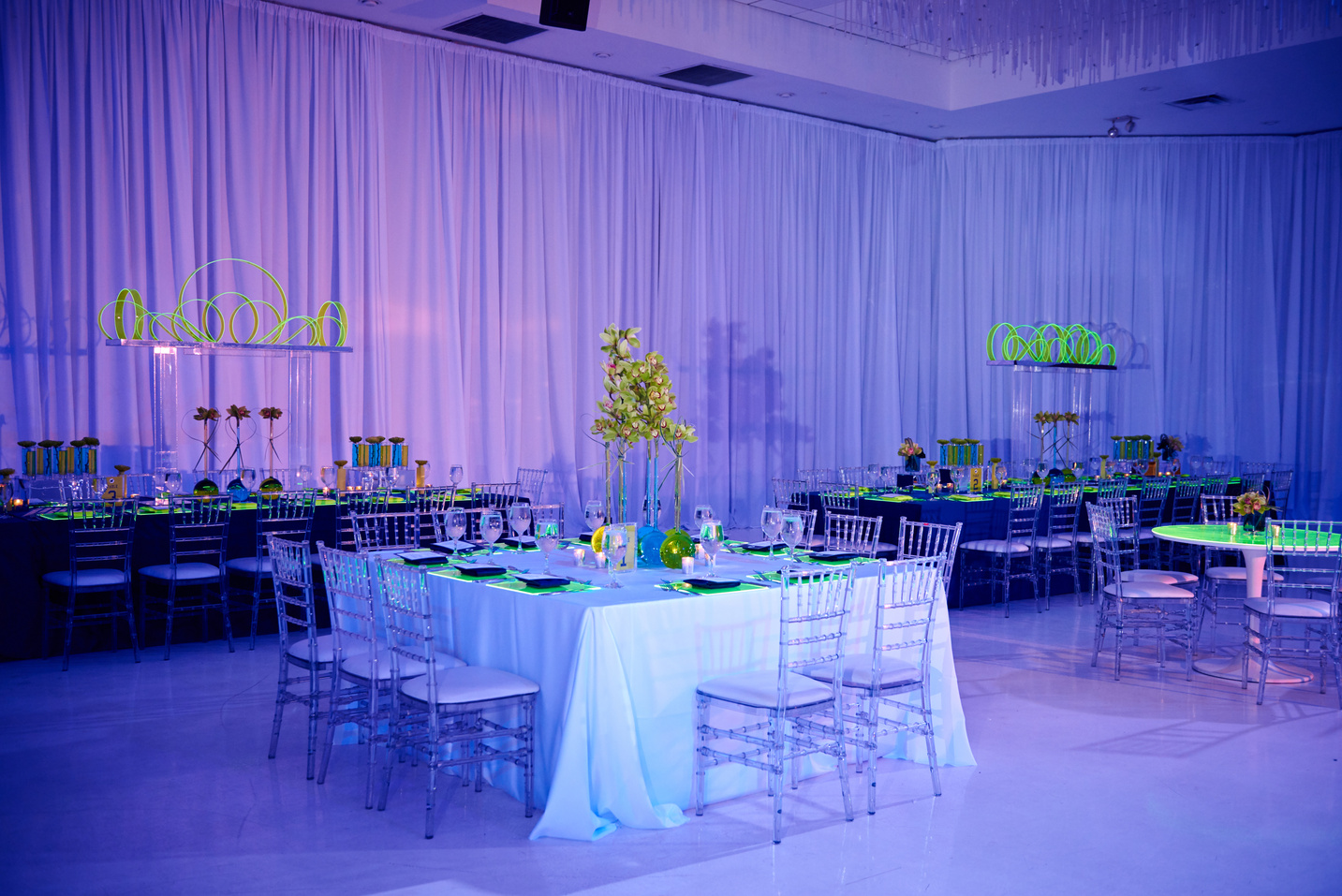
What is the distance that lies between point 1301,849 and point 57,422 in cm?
799

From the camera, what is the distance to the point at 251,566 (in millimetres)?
6797

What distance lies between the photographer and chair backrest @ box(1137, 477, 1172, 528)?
32.1 feet

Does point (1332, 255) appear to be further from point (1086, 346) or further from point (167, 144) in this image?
point (167, 144)

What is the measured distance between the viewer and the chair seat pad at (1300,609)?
5.89 m

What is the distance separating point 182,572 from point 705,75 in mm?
6891

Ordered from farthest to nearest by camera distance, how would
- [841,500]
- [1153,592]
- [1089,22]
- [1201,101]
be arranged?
[1201,101] < [841,500] < [1089,22] < [1153,592]

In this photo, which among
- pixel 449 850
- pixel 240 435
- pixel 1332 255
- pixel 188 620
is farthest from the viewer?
pixel 1332 255

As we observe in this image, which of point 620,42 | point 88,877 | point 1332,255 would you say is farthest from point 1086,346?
point 88,877

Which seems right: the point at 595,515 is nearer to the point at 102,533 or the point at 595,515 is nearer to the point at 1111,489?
the point at 102,533

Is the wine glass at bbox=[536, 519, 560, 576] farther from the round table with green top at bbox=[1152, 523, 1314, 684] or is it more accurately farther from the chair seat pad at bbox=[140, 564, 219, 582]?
the round table with green top at bbox=[1152, 523, 1314, 684]

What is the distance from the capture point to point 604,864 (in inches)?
146

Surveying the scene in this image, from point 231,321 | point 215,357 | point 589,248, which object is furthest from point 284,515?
point 589,248

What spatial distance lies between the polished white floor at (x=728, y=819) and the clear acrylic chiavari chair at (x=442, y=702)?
0.19 meters

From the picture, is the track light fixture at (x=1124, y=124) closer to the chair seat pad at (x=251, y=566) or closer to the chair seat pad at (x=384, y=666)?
the chair seat pad at (x=251, y=566)
